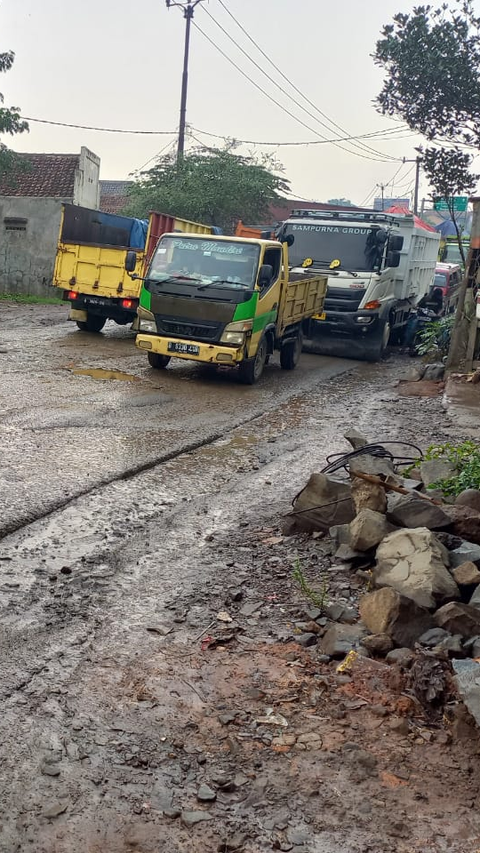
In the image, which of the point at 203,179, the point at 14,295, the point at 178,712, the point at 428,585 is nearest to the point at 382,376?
the point at 428,585

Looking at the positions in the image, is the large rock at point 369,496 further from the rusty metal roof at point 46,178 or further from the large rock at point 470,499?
the rusty metal roof at point 46,178

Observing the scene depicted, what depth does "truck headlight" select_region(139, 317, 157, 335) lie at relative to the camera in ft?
39.6

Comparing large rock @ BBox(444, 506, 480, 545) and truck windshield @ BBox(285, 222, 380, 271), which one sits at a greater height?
truck windshield @ BBox(285, 222, 380, 271)

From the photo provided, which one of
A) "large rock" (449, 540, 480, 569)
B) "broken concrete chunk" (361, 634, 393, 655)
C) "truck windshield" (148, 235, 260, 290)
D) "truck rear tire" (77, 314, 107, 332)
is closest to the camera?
"broken concrete chunk" (361, 634, 393, 655)

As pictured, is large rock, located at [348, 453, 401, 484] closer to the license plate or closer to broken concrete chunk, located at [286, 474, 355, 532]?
broken concrete chunk, located at [286, 474, 355, 532]

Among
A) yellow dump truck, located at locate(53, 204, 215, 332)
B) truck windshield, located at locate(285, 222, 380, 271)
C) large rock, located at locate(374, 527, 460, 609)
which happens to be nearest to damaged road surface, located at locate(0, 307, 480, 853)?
Result: large rock, located at locate(374, 527, 460, 609)

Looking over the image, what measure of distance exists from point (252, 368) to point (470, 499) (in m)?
7.13

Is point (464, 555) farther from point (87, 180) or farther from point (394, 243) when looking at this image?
point (87, 180)

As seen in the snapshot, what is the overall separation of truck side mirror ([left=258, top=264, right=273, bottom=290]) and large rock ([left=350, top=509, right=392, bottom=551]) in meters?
7.39

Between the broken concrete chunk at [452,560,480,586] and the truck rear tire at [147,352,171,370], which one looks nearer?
the broken concrete chunk at [452,560,480,586]

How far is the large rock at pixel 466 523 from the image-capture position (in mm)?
5094

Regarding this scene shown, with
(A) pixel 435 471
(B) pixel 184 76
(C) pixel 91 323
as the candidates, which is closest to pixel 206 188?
(B) pixel 184 76

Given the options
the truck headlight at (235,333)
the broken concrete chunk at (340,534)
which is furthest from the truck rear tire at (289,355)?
the broken concrete chunk at (340,534)

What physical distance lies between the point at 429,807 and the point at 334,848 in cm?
42
